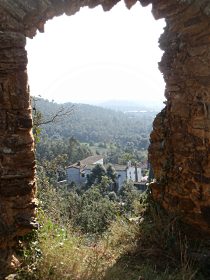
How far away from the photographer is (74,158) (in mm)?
49625

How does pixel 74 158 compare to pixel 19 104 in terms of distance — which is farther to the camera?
pixel 74 158

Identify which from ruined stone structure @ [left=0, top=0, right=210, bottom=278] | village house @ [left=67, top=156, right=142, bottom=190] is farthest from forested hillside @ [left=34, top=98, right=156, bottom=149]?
ruined stone structure @ [left=0, top=0, right=210, bottom=278]

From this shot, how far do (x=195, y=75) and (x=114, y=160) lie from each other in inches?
2271

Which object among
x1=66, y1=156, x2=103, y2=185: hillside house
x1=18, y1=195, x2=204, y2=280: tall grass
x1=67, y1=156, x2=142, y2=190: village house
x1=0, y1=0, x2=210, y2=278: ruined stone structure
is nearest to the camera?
x1=18, y1=195, x2=204, y2=280: tall grass

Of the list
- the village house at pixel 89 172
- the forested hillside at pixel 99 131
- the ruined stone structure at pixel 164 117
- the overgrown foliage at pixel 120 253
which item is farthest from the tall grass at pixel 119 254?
the forested hillside at pixel 99 131

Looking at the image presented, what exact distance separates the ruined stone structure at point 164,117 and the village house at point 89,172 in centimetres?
3891

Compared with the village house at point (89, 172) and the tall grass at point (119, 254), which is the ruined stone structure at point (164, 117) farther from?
the village house at point (89, 172)

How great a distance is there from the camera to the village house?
44.8m

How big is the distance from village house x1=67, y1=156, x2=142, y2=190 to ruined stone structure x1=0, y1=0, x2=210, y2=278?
38.9 metres

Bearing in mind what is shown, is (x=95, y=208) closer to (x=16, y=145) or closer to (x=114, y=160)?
(x=16, y=145)

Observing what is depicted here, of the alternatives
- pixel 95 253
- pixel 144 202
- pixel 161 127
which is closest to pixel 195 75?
pixel 161 127

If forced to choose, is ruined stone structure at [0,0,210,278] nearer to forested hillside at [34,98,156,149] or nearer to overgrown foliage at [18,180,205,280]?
overgrown foliage at [18,180,205,280]

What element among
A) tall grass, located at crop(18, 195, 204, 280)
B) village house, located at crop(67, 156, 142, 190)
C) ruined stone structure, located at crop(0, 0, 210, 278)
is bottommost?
village house, located at crop(67, 156, 142, 190)

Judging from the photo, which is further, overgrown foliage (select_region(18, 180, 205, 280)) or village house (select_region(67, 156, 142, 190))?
village house (select_region(67, 156, 142, 190))
